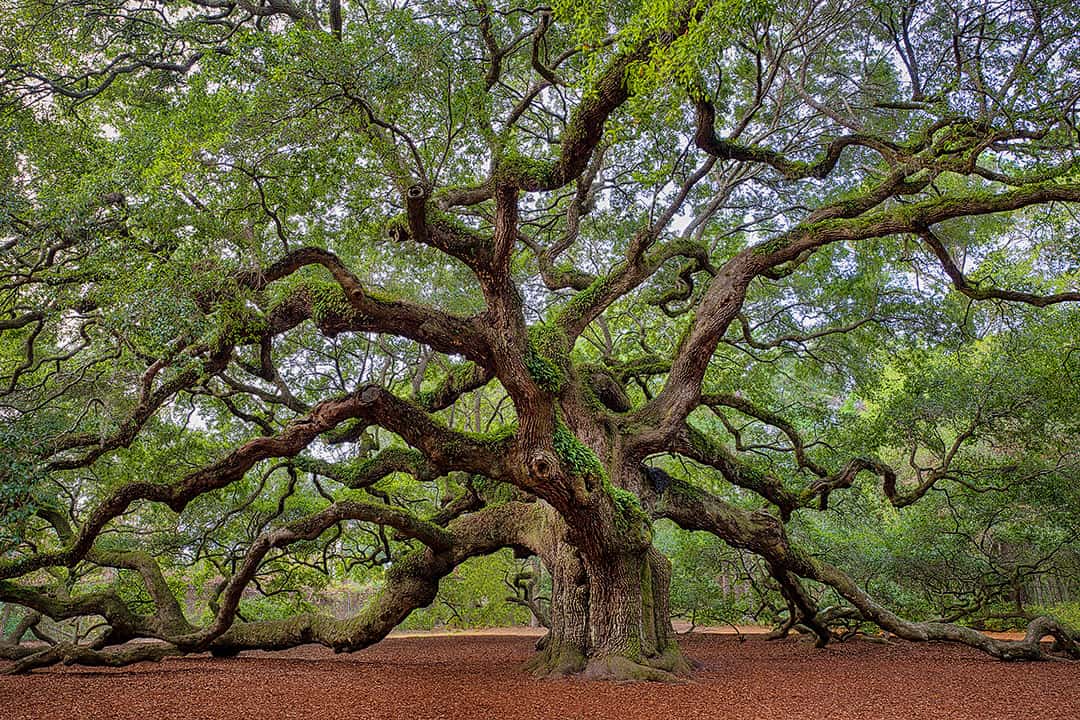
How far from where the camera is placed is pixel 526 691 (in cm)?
514

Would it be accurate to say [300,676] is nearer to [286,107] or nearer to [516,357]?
[516,357]

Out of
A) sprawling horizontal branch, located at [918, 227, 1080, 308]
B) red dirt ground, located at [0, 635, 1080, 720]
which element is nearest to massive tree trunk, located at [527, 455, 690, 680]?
red dirt ground, located at [0, 635, 1080, 720]

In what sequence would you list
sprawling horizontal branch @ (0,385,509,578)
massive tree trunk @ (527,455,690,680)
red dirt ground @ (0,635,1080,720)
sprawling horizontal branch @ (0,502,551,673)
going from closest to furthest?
red dirt ground @ (0,635,1080,720) → sprawling horizontal branch @ (0,385,509,578) → massive tree trunk @ (527,455,690,680) → sprawling horizontal branch @ (0,502,551,673)

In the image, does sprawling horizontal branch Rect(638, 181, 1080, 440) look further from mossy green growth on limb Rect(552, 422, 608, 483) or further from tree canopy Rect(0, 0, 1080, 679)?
mossy green growth on limb Rect(552, 422, 608, 483)

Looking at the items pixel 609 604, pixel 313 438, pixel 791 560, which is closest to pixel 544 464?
pixel 609 604

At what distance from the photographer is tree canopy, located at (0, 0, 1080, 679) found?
5.30 meters

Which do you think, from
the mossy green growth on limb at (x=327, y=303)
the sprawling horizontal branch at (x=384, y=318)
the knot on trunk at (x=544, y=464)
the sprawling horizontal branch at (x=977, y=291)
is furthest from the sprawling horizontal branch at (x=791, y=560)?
the mossy green growth on limb at (x=327, y=303)

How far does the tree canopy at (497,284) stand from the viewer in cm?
530

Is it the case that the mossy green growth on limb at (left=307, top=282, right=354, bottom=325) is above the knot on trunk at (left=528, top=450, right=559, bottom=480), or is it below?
above

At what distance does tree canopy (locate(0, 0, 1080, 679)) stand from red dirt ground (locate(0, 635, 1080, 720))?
0.50 meters

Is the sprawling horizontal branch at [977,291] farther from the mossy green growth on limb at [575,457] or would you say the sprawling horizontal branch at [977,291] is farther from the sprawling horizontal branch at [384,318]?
the sprawling horizontal branch at [384,318]

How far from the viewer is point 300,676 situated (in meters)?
5.92

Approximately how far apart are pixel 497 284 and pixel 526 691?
3262 millimetres

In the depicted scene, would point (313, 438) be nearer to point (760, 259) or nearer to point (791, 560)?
point (760, 259)
